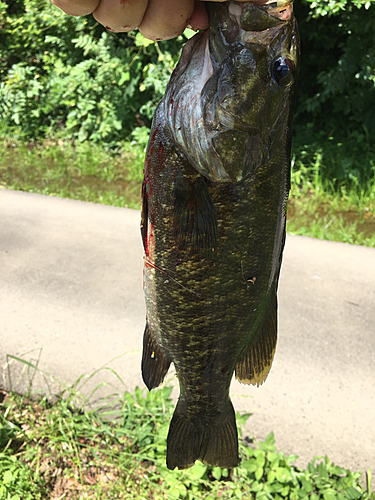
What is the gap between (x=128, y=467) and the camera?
2.39m

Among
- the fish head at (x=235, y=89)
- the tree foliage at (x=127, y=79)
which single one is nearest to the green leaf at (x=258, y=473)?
the fish head at (x=235, y=89)

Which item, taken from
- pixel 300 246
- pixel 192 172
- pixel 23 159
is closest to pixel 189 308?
pixel 192 172

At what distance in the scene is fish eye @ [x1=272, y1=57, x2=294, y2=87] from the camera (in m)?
1.03

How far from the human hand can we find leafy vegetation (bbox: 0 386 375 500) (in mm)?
1990

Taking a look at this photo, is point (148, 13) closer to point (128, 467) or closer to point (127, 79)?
point (128, 467)

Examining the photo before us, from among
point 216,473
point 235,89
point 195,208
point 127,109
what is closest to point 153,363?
point 195,208

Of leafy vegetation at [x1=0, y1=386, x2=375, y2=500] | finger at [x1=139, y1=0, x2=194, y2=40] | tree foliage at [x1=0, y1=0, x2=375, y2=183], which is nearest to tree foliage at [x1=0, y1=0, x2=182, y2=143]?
tree foliage at [x1=0, y1=0, x2=375, y2=183]

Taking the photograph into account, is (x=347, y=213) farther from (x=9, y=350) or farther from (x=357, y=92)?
(x=9, y=350)

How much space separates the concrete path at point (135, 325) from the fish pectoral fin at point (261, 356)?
1264mm

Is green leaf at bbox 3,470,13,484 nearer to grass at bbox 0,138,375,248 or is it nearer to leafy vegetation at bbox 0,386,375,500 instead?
leafy vegetation at bbox 0,386,375,500

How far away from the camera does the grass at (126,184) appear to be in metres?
5.39

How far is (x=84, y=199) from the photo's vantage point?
19.4 feet

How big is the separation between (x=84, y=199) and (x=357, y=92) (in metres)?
4.21

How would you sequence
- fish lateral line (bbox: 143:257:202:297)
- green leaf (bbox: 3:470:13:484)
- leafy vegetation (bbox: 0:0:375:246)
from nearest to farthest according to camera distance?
fish lateral line (bbox: 143:257:202:297) → green leaf (bbox: 3:470:13:484) → leafy vegetation (bbox: 0:0:375:246)
